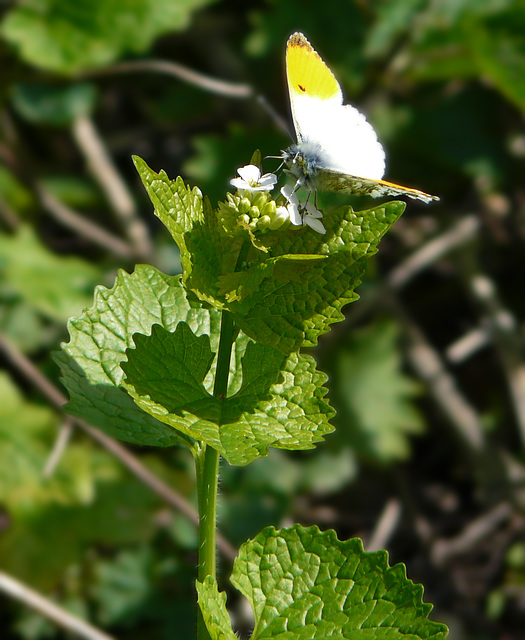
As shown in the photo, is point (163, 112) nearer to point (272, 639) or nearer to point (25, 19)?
point (25, 19)

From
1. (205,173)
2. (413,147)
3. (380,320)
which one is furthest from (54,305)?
(413,147)

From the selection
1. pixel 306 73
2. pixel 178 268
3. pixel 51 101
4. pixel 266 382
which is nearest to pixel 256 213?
pixel 266 382

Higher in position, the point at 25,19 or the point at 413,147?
the point at 413,147

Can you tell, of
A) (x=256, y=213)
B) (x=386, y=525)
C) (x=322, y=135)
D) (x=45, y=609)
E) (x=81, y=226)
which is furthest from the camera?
(x=81, y=226)

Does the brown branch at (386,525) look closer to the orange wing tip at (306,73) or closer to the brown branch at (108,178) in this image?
the brown branch at (108,178)

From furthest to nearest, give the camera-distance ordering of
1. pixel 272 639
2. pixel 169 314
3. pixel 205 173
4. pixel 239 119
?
pixel 239 119, pixel 205 173, pixel 169 314, pixel 272 639

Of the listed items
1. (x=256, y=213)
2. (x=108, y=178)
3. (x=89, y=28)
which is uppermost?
(x=89, y=28)

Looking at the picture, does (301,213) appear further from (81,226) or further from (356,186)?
(81,226)
